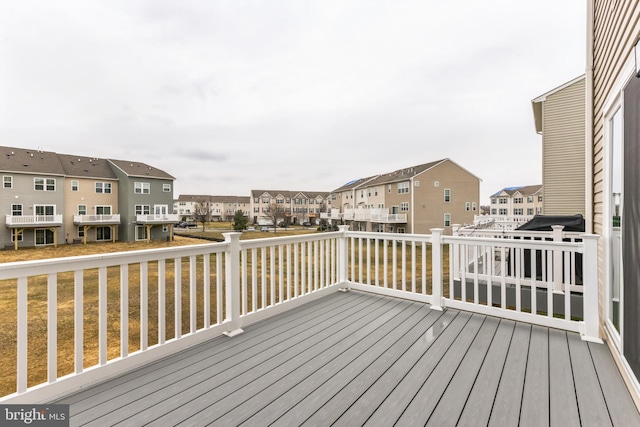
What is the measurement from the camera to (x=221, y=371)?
197cm

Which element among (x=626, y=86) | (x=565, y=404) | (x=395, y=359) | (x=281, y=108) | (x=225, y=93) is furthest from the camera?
(x=281, y=108)

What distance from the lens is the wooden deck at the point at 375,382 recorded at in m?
1.49

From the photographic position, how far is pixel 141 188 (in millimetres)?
19266

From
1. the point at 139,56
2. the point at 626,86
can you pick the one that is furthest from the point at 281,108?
the point at 626,86

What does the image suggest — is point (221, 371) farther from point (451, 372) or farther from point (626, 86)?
point (626, 86)

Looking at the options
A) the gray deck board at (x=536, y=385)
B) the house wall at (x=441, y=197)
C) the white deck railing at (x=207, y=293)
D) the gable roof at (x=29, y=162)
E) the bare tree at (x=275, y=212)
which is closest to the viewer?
the gray deck board at (x=536, y=385)

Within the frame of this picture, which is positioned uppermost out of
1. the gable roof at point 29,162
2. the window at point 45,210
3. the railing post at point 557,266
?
the gable roof at point 29,162

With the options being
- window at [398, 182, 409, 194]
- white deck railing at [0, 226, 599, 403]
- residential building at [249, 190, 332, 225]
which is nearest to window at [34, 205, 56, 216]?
white deck railing at [0, 226, 599, 403]

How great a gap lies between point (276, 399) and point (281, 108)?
9966 millimetres

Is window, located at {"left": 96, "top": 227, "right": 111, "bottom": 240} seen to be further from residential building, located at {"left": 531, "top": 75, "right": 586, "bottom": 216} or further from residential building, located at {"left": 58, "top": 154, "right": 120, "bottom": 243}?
residential building, located at {"left": 531, "top": 75, "right": 586, "bottom": 216}

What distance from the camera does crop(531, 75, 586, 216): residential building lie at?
7.51 metres

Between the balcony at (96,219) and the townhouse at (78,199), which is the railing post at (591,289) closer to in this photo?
the townhouse at (78,199)

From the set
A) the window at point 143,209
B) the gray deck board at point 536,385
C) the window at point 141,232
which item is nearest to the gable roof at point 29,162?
the window at point 143,209

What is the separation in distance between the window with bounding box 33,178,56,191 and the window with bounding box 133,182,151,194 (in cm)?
551
